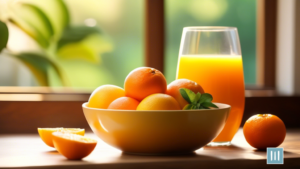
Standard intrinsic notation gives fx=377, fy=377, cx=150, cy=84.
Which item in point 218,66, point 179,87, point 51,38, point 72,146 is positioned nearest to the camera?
point 72,146

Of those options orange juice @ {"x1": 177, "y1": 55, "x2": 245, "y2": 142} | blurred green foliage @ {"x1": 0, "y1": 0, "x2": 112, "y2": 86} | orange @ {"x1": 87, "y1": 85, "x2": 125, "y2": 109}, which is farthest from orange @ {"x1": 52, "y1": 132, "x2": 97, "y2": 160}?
blurred green foliage @ {"x1": 0, "y1": 0, "x2": 112, "y2": 86}

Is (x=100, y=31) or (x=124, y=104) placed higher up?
(x=100, y=31)

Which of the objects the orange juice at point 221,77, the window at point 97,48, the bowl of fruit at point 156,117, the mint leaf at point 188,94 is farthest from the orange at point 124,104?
the window at point 97,48

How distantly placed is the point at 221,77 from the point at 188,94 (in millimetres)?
183

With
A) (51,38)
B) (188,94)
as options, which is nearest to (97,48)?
(51,38)

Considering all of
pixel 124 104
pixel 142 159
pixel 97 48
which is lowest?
pixel 142 159

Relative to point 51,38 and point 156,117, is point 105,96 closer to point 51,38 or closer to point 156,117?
point 156,117

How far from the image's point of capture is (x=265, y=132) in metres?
0.88

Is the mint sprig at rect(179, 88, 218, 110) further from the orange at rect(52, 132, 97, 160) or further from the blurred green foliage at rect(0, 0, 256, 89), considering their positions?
the blurred green foliage at rect(0, 0, 256, 89)

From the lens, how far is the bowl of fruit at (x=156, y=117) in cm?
76

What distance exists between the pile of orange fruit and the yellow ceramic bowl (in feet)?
0.10

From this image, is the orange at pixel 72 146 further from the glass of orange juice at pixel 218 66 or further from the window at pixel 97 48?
the window at pixel 97 48

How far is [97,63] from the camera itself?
1.41 metres

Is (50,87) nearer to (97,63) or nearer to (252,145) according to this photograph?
(97,63)
